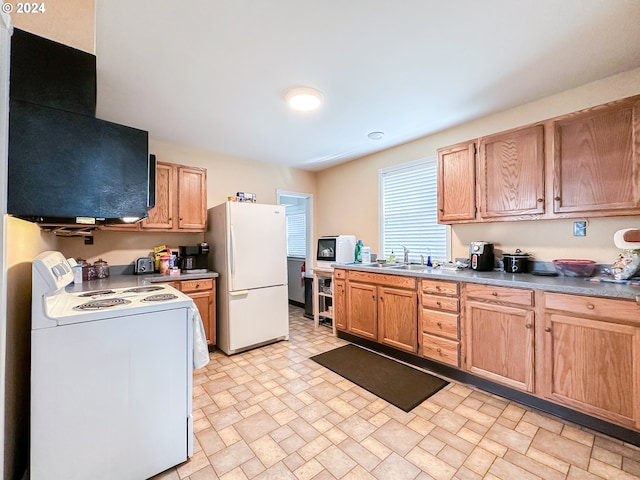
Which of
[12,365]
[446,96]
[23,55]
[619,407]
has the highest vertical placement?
[446,96]

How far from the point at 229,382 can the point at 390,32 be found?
9.79 ft

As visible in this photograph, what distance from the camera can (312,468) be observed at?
5.08 feet

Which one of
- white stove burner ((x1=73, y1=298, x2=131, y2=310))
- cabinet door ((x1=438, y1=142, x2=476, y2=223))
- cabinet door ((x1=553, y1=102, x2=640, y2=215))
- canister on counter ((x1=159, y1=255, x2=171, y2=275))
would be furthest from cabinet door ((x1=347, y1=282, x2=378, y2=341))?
white stove burner ((x1=73, y1=298, x2=131, y2=310))

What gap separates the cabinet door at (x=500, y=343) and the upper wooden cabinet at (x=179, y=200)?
317cm

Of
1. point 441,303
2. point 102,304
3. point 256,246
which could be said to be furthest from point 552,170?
point 102,304

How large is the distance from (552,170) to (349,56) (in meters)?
1.88

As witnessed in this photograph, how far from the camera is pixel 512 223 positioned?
2.70 meters

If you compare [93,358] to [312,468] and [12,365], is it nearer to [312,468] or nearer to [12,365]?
[12,365]

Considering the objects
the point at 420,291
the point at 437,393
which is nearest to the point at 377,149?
the point at 420,291

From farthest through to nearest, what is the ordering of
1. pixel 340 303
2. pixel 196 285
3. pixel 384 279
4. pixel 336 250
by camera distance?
pixel 336 250 → pixel 340 303 → pixel 196 285 → pixel 384 279

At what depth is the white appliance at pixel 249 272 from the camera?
10.3 ft

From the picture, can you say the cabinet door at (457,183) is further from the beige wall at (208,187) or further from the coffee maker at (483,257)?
the beige wall at (208,187)

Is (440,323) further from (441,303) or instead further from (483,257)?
(483,257)

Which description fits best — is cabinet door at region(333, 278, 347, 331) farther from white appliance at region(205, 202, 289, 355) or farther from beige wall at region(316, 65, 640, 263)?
beige wall at region(316, 65, 640, 263)
